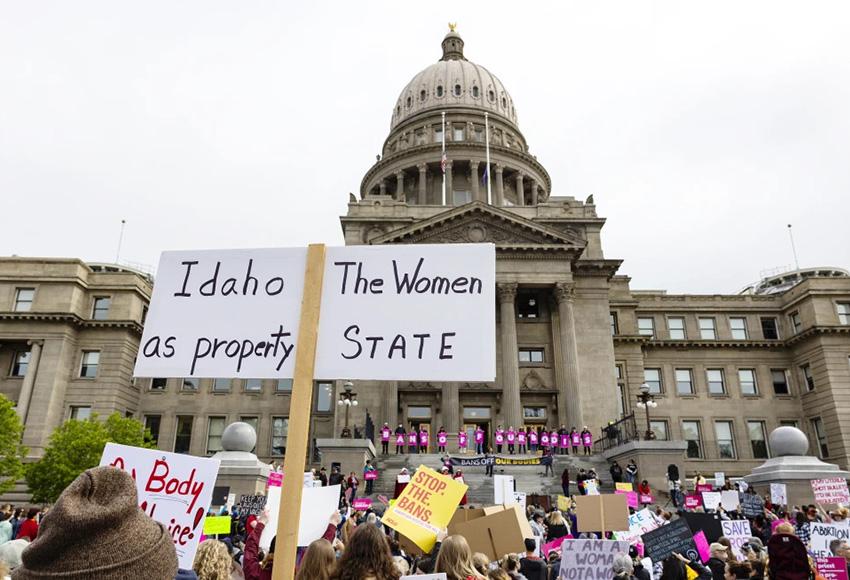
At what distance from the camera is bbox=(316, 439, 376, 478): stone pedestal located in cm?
3300

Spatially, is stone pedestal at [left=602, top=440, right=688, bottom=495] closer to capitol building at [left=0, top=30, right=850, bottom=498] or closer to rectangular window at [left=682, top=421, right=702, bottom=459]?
capitol building at [left=0, top=30, right=850, bottom=498]

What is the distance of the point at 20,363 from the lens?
161ft

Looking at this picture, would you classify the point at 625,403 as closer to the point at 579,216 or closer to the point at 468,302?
the point at 579,216

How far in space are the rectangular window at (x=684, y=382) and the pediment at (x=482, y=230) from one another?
62.4ft

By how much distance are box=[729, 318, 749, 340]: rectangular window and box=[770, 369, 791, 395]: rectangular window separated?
12.5 ft

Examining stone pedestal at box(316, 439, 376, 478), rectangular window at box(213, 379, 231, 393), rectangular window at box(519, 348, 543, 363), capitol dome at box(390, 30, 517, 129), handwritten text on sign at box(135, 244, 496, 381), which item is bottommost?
handwritten text on sign at box(135, 244, 496, 381)

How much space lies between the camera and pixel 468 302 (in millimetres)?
5039

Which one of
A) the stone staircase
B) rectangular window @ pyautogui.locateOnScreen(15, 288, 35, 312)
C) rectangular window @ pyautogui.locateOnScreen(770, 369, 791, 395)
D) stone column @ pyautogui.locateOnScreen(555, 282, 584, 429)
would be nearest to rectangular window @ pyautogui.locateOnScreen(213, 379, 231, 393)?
rectangular window @ pyautogui.locateOnScreen(15, 288, 35, 312)

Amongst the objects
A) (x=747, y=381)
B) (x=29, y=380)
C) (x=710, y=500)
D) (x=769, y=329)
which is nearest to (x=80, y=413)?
(x=29, y=380)

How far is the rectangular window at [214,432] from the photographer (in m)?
51.8

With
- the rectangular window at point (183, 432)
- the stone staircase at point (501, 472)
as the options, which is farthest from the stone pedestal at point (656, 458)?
the rectangular window at point (183, 432)

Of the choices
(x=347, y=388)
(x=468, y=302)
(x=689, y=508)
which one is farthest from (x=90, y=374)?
(x=468, y=302)

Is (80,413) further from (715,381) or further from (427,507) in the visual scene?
(715,381)

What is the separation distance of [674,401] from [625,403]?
17.7 feet
